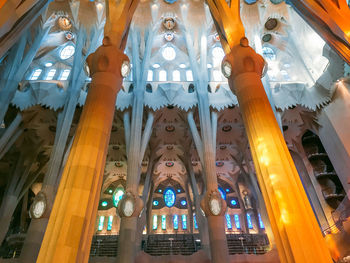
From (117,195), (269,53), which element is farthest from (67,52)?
(269,53)

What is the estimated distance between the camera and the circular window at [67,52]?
19.1m

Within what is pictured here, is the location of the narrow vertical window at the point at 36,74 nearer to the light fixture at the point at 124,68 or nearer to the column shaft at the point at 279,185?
the light fixture at the point at 124,68

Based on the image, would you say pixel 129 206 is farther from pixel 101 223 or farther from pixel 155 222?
pixel 101 223

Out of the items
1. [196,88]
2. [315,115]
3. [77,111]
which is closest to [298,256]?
[196,88]

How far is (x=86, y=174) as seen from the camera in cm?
481

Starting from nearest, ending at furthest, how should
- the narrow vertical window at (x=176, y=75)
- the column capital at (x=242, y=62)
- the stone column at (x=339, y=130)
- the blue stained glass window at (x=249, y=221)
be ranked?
the column capital at (x=242, y=62) < the stone column at (x=339, y=130) < the narrow vertical window at (x=176, y=75) < the blue stained glass window at (x=249, y=221)

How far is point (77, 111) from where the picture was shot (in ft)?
52.6

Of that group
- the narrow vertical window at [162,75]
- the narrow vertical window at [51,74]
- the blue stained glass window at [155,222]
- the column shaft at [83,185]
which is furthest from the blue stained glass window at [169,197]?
the column shaft at [83,185]

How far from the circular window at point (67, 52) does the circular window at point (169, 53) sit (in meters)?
7.01

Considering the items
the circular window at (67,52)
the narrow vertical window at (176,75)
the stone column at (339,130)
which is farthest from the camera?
the circular window at (67,52)

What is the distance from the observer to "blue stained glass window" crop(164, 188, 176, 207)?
26109 millimetres

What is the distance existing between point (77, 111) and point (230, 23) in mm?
11736

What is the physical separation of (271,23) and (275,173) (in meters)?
16.0

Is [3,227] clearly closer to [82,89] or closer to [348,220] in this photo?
[82,89]
